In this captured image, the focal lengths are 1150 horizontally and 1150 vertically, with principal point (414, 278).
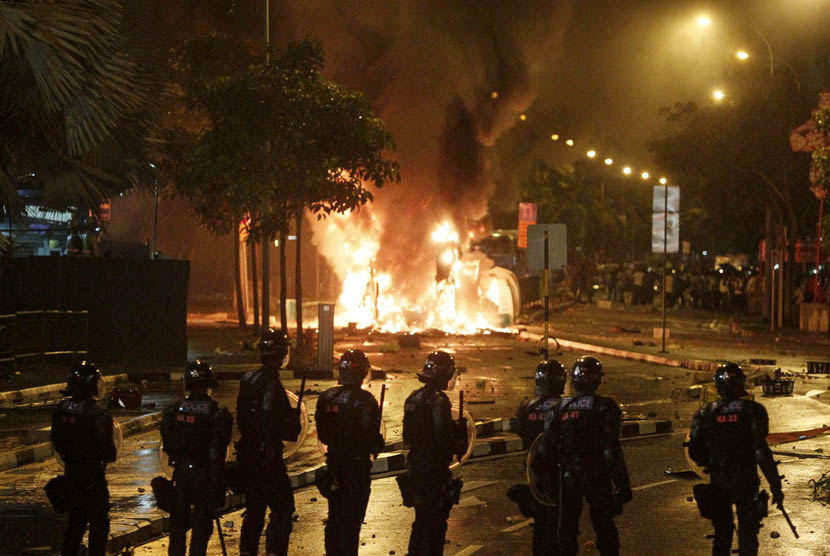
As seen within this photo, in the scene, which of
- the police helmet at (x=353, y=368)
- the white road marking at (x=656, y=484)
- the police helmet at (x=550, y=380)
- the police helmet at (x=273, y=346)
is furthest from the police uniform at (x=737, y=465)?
the white road marking at (x=656, y=484)

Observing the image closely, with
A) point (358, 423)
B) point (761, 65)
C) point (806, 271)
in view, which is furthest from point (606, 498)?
point (806, 271)

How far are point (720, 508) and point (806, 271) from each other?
43055mm

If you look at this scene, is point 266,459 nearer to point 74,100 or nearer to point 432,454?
point 432,454

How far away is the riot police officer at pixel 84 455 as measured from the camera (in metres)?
7.20

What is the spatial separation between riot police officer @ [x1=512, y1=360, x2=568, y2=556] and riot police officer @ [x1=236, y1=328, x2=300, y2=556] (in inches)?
58.1

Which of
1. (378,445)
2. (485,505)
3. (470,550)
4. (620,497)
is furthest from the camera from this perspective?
(485,505)

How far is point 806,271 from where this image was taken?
156 feet

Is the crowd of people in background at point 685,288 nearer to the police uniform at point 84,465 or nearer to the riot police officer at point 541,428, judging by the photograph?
the riot police officer at point 541,428

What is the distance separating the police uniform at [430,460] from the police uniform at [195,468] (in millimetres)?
1174

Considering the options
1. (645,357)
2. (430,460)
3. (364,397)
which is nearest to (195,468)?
(364,397)

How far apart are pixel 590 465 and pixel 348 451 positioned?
1.48m

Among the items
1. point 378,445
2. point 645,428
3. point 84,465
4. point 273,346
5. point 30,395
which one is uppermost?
point 273,346

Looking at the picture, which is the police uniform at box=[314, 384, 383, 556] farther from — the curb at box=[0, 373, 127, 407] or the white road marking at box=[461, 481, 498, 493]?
the curb at box=[0, 373, 127, 407]

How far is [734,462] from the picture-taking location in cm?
704
